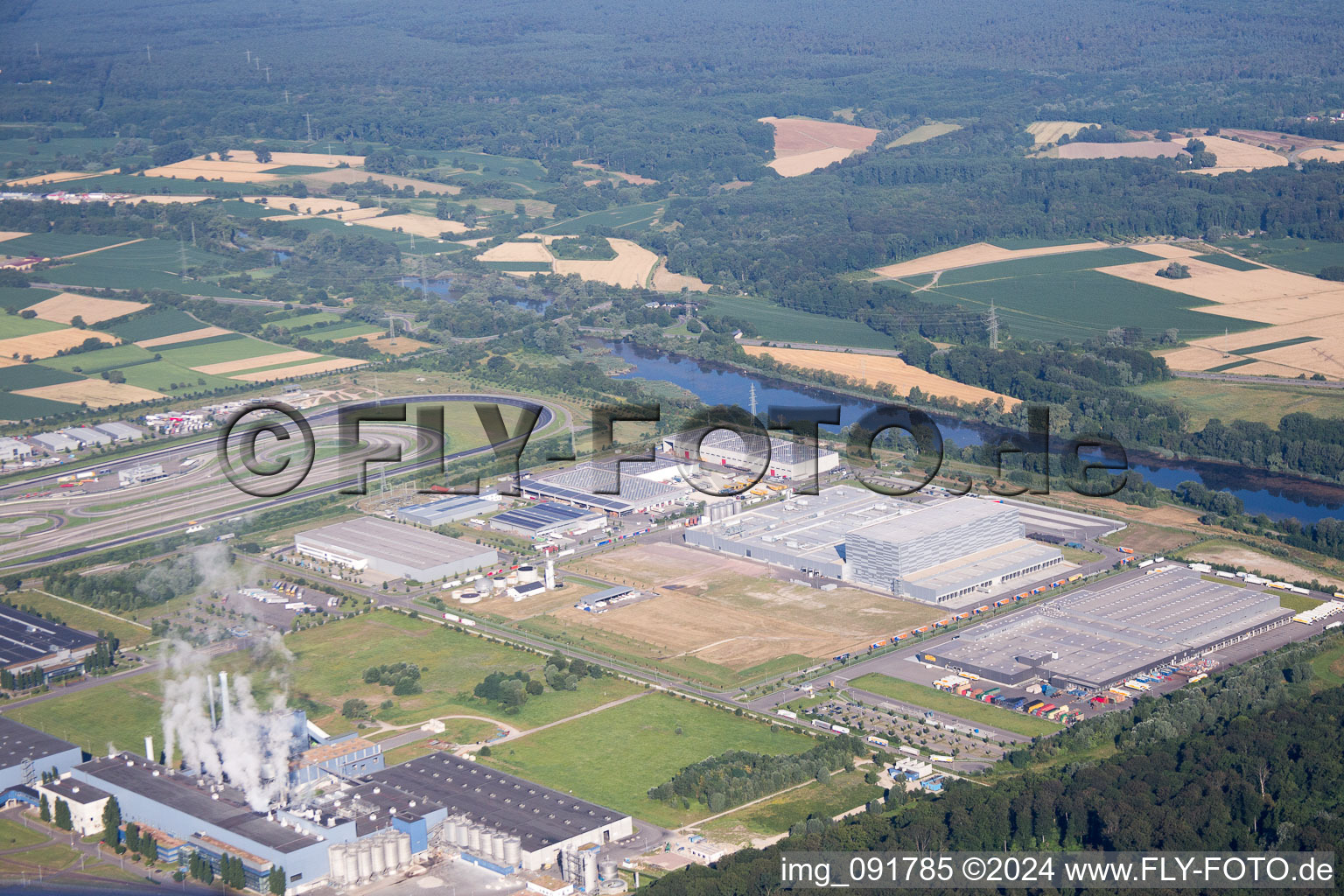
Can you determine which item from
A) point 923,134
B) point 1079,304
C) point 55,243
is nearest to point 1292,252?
point 1079,304

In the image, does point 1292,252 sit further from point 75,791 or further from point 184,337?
point 75,791

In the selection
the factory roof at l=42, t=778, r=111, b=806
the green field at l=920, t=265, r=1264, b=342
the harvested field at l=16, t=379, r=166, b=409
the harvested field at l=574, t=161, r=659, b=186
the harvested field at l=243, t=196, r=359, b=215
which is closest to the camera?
the factory roof at l=42, t=778, r=111, b=806

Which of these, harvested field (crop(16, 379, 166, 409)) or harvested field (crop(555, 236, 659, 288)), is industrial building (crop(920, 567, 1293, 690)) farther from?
harvested field (crop(555, 236, 659, 288))

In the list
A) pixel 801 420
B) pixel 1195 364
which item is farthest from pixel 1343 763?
pixel 1195 364

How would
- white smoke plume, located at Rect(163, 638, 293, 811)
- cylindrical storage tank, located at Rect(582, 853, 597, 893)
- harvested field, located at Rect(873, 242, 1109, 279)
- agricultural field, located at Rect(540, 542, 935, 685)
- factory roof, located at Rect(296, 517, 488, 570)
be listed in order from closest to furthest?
1. cylindrical storage tank, located at Rect(582, 853, 597, 893)
2. white smoke plume, located at Rect(163, 638, 293, 811)
3. agricultural field, located at Rect(540, 542, 935, 685)
4. factory roof, located at Rect(296, 517, 488, 570)
5. harvested field, located at Rect(873, 242, 1109, 279)

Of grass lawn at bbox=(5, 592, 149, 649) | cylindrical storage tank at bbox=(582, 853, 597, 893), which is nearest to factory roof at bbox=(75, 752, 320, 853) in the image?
cylindrical storage tank at bbox=(582, 853, 597, 893)

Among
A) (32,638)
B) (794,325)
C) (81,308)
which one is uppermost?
(81,308)

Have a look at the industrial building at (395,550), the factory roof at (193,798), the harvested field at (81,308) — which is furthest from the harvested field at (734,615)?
the harvested field at (81,308)
